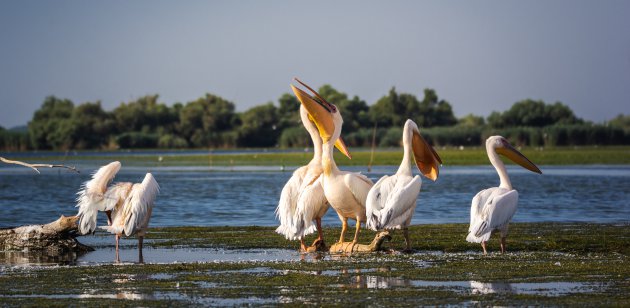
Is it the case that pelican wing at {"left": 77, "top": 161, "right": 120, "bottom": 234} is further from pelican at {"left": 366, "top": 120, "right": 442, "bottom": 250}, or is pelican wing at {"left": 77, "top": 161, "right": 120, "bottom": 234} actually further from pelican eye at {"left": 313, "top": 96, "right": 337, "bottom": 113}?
pelican at {"left": 366, "top": 120, "right": 442, "bottom": 250}

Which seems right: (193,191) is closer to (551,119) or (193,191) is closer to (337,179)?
(337,179)

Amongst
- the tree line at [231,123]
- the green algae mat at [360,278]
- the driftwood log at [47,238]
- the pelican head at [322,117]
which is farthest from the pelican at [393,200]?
the tree line at [231,123]

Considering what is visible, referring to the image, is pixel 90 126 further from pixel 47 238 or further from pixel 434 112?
pixel 47 238

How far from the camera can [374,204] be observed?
11312mm

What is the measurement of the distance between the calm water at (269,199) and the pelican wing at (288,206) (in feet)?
16.0

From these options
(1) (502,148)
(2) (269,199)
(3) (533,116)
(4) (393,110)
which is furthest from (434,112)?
(1) (502,148)

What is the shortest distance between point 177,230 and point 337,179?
4.45m

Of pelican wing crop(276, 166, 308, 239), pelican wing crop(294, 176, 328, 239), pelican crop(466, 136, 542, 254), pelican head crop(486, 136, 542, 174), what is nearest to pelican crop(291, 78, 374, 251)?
pelican wing crop(294, 176, 328, 239)

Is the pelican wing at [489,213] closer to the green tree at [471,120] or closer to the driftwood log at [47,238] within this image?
the driftwood log at [47,238]

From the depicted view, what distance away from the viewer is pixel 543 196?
78.3ft

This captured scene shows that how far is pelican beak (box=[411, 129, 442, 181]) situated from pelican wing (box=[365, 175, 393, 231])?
1.34 meters

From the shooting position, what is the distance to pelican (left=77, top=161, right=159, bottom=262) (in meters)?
11.7

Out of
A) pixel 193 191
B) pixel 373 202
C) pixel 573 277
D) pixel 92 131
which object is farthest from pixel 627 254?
pixel 92 131

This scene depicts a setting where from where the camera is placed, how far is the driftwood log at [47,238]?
12.4m
